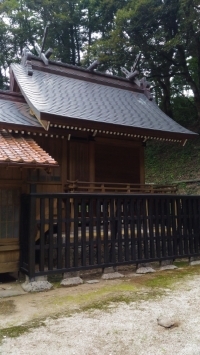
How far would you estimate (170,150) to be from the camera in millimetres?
20594

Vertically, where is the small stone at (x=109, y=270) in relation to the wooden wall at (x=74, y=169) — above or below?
below

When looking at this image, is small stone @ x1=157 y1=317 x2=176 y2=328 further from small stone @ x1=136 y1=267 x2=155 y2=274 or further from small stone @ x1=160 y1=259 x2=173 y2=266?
small stone @ x1=160 y1=259 x2=173 y2=266

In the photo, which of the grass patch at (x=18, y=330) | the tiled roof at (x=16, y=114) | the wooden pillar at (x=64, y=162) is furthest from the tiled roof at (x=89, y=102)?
the grass patch at (x=18, y=330)

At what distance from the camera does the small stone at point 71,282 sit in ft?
19.6

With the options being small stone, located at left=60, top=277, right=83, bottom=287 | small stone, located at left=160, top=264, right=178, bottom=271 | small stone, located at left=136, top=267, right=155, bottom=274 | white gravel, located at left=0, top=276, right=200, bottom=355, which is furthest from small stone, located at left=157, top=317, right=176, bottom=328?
small stone, located at left=160, top=264, right=178, bottom=271

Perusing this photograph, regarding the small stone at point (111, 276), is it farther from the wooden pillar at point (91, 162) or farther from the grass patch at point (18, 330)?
the wooden pillar at point (91, 162)

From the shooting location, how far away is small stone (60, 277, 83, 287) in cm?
598

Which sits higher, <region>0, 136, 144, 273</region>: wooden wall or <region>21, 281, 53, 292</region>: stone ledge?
<region>0, 136, 144, 273</region>: wooden wall

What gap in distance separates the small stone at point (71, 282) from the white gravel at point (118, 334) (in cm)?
143

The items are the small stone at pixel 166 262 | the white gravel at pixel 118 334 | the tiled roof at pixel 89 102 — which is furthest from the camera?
the tiled roof at pixel 89 102

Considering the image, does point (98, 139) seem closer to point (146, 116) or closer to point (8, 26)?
point (146, 116)

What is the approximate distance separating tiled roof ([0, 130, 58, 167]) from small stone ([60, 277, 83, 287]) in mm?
2320

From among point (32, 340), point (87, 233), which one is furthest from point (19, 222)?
point (32, 340)

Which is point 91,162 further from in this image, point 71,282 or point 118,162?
point 71,282
